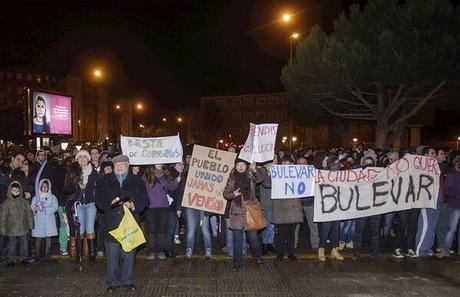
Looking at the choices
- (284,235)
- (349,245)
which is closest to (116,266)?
(284,235)

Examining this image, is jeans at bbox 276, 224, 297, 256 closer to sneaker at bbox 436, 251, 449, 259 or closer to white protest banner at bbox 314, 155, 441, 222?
white protest banner at bbox 314, 155, 441, 222

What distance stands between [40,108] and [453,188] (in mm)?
20901

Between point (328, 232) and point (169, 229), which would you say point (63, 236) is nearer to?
point (169, 229)

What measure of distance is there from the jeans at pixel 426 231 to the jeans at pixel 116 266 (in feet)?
18.0

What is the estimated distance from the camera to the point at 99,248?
1069cm

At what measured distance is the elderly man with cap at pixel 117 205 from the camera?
7984 mm

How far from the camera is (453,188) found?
33.6 ft

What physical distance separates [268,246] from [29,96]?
58.1 ft

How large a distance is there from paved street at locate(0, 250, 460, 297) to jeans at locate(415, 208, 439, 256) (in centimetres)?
36

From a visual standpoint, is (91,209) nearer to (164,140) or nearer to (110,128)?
(164,140)

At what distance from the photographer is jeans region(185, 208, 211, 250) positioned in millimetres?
10461

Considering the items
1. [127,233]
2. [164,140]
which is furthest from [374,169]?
[127,233]

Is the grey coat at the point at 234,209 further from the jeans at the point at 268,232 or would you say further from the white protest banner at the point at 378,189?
the white protest banner at the point at 378,189

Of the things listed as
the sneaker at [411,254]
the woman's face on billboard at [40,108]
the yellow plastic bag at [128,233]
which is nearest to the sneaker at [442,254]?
the sneaker at [411,254]
